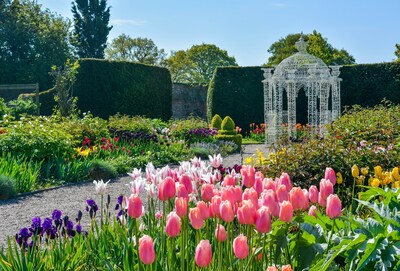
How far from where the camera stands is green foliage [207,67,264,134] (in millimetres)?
19281

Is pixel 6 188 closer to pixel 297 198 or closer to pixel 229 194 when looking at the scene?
pixel 229 194

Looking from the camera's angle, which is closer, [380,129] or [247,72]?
[380,129]

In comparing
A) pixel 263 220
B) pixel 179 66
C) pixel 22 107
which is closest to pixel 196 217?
pixel 263 220

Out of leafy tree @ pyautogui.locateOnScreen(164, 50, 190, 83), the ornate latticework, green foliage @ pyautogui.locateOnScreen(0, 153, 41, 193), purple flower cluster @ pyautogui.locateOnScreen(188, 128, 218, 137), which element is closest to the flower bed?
green foliage @ pyautogui.locateOnScreen(0, 153, 41, 193)

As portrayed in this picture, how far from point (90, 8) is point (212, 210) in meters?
32.1

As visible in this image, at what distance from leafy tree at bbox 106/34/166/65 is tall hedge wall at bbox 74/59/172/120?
2245 cm

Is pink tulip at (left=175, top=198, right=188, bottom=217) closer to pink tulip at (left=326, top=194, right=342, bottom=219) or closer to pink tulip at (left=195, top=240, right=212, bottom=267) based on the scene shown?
pink tulip at (left=195, top=240, right=212, bottom=267)

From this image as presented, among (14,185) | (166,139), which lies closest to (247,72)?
(166,139)

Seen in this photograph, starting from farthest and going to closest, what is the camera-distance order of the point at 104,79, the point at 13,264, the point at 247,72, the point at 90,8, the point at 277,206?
the point at 90,8 < the point at 247,72 < the point at 104,79 < the point at 13,264 < the point at 277,206

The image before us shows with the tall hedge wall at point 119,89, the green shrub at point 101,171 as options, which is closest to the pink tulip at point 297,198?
the green shrub at point 101,171

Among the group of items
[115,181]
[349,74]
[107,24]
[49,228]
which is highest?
[107,24]

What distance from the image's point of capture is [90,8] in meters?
32.5

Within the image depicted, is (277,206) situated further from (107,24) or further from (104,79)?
(107,24)

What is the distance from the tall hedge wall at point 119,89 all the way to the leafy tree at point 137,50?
22451mm
